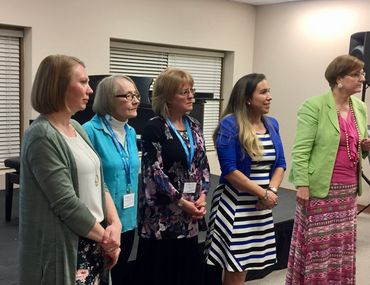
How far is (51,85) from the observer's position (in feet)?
4.37

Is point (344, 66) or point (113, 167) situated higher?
point (344, 66)

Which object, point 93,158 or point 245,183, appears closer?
point 93,158

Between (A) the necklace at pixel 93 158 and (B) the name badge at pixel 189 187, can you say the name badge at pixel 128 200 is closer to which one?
(B) the name badge at pixel 189 187

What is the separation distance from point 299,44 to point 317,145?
3628 mm

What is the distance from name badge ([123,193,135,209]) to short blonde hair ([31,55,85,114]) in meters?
0.59

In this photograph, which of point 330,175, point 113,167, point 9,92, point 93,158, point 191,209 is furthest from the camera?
point 9,92

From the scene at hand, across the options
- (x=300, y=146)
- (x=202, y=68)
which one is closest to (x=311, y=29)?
(x=202, y=68)

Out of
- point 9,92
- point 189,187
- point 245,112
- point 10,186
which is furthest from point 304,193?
point 9,92

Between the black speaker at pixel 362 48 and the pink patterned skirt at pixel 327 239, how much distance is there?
2.31 m

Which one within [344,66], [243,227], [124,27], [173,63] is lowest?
[243,227]

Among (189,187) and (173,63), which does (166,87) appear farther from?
(173,63)

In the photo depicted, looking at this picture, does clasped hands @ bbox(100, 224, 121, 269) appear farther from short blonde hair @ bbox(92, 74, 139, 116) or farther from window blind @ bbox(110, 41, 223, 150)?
window blind @ bbox(110, 41, 223, 150)

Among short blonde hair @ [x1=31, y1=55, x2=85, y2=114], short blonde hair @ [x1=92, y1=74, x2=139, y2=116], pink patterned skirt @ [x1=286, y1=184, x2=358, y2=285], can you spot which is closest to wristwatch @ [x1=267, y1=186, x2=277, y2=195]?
pink patterned skirt @ [x1=286, y1=184, x2=358, y2=285]

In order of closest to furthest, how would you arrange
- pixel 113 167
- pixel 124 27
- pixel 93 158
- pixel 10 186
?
pixel 93 158 → pixel 113 167 → pixel 10 186 → pixel 124 27
